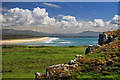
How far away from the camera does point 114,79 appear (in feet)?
32.4

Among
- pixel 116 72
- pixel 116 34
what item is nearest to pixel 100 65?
pixel 116 72

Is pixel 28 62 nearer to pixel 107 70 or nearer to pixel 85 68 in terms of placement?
pixel 85 68

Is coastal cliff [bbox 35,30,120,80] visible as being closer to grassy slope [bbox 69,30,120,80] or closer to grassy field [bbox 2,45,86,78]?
grassy slope [bbox 69,30,120,80]

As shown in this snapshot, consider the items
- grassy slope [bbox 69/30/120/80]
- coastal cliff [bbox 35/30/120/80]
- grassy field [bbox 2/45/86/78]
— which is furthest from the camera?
grassy field [bbox 2/45/86/78]

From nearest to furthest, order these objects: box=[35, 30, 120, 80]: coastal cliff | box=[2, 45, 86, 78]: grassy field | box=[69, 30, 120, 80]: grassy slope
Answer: box=[69, 30, 120, 80]: grassy slope → box=[35, 30, 120, 80]: coastal cliff → box=[2, 45, 86, 78]: grassy field

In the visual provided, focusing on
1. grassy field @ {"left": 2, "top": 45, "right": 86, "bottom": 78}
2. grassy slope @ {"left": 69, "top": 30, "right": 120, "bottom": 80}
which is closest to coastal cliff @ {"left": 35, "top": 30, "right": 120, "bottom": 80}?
grassy slope @ {"left": 69, "top": 30, "right": 120, "bottom": 80}

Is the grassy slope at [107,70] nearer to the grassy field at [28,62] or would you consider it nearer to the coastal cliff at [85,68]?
the coastal cliff at [85,68]

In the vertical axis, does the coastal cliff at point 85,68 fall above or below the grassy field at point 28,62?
above

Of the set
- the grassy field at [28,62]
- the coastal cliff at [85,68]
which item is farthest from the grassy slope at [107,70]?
the grassy field at [28,62]

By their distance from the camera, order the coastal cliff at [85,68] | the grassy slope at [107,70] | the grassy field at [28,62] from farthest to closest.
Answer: the grassy field at [28,62] < the coastal cliff at [85,68] < the grassy slope at [107,70]

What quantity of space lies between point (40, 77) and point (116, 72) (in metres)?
6.47

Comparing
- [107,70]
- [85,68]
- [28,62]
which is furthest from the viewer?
[28,62]

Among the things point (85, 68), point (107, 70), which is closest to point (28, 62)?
point (85, 68)

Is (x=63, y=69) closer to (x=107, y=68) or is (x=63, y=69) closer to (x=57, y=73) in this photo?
(x=57, y=73)
